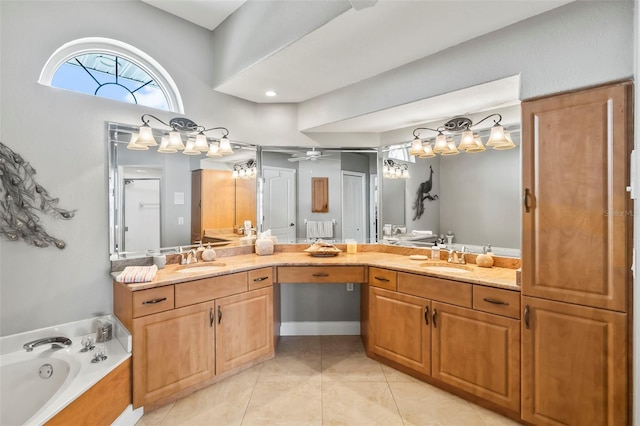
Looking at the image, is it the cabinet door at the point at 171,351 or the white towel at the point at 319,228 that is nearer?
the cabinet door at the point at 171,351

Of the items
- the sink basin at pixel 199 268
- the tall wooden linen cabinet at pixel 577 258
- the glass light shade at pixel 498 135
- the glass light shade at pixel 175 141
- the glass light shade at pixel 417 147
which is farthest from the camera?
the glass light shade at pixel 417 147

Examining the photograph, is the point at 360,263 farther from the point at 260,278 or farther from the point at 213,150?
the point at 213,150

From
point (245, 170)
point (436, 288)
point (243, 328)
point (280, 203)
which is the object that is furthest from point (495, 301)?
point (245, 170)

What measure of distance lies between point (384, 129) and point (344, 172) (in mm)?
616

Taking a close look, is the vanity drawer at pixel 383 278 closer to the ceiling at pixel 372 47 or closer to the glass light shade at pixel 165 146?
the ceiling at pixel 372 47

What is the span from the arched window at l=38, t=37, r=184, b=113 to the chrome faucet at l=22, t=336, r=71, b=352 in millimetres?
1694

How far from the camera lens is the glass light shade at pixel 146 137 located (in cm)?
232

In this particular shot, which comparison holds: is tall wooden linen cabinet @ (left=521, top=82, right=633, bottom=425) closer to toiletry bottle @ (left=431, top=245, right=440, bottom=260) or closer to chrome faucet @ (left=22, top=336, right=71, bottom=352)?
toiletry bottle @ (left=431, top=245, right=440, bottom=260)

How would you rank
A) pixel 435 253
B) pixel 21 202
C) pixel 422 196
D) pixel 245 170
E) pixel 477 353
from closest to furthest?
pixel 21 202, pixel 477 353, pixel 435 253, pixel 422 196, pixel 245 170

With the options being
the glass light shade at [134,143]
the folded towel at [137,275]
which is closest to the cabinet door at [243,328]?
the folded towel at [137,275]

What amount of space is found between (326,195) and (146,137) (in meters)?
1.78

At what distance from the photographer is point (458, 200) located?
271cm

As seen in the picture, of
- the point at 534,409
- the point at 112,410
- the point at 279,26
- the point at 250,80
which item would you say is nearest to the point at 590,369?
the point at 534,409

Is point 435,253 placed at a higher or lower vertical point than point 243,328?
higher
